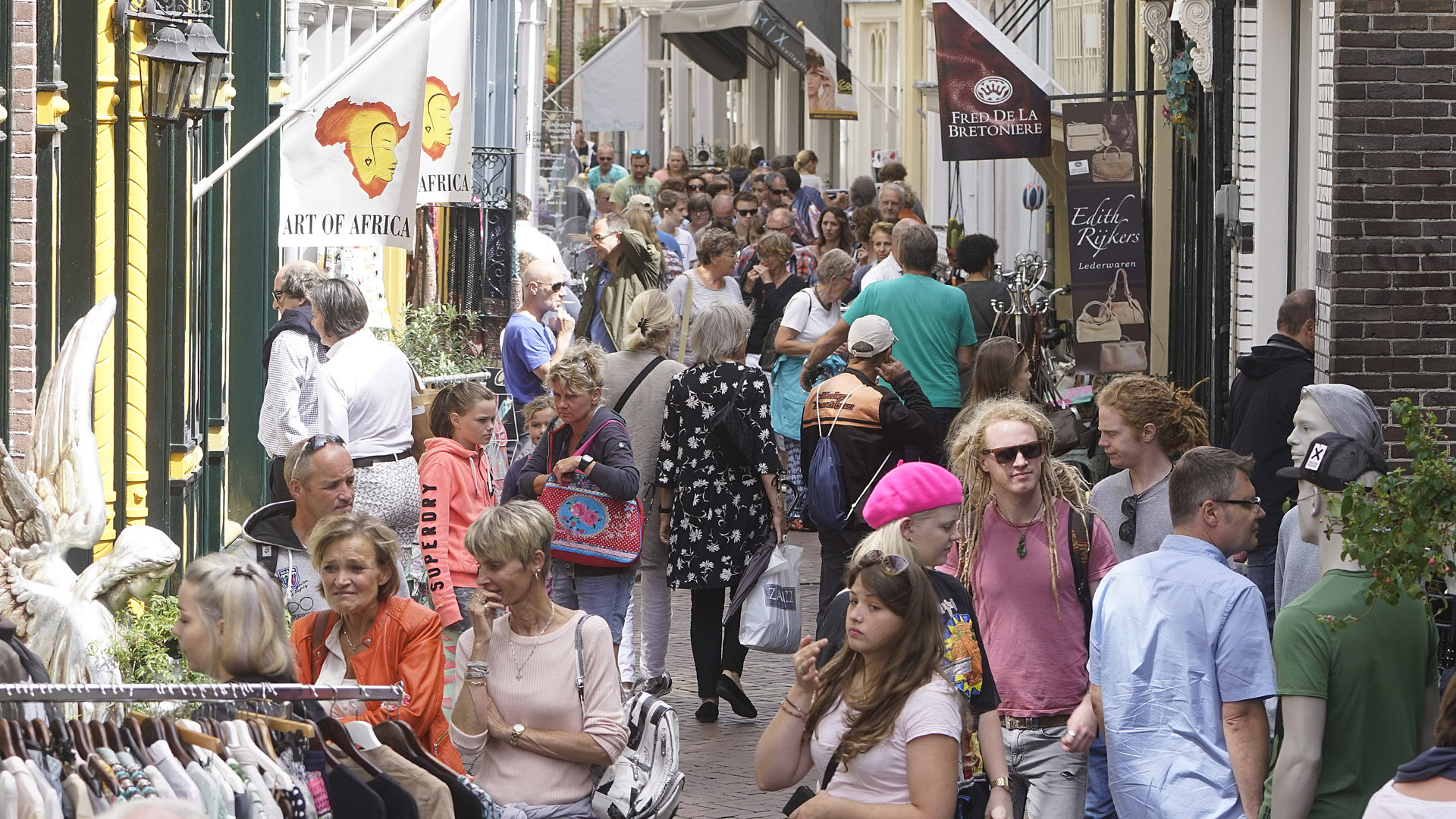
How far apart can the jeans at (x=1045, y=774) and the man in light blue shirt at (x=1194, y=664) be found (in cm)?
47

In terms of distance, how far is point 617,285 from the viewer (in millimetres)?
13633

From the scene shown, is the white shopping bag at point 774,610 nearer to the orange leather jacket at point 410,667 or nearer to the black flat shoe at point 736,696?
the black flat shoe at point 736,696

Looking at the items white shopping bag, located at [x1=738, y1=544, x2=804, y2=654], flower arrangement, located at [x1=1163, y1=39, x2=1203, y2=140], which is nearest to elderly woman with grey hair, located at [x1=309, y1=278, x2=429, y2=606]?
white shopping bag, located at [x1=738, y1=544, x2=804, y2=654]

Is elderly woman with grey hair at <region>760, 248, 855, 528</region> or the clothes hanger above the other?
elderly woman with grey hair at <region>760, 248, 855, 528</region>

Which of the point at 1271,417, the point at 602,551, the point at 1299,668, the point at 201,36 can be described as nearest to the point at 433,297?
the point at 201,36

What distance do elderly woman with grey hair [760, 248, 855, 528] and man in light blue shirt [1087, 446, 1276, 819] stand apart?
23.7ft

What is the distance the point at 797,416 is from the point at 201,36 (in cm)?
463

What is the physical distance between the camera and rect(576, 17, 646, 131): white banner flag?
89.4ft

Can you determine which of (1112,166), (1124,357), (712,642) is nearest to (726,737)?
(712,642)

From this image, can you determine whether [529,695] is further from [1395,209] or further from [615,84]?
[615,84]

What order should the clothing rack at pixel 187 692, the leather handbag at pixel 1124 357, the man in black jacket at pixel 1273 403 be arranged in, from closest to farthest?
the clothing rack at pixel 187 692 → the man in black jacket at pixel 1273 403 → the leather handbag at pixel 1124 357

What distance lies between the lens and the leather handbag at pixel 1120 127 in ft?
42.4

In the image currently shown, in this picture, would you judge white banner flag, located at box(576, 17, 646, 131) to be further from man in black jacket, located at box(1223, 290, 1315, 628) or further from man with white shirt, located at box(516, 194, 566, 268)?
man in black jacket, located at box(1223, 290, 1315, 628)

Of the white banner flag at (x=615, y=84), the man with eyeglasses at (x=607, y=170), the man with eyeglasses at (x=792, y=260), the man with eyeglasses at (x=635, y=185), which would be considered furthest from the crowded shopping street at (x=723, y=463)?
the white banner flag at (x=615, y=84)
